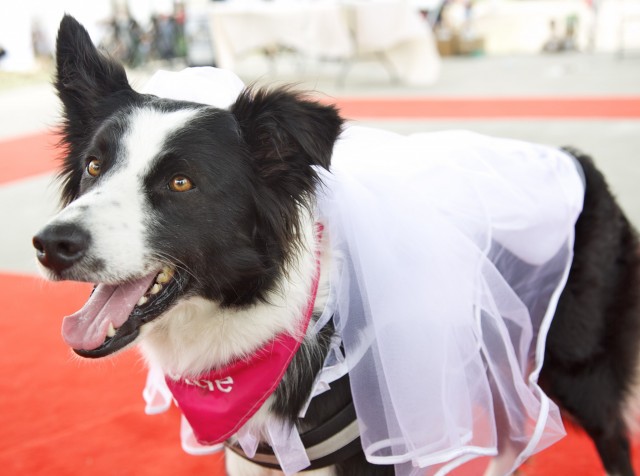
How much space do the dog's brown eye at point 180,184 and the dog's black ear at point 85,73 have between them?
41 cm

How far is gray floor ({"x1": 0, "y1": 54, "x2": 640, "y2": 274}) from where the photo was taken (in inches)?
206

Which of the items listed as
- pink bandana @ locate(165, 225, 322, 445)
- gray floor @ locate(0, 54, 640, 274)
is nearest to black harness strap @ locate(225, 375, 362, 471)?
pink bandana @ locate(165, 225, 322, 445)

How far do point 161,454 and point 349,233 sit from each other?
1369mm

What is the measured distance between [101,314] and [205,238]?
310 mm

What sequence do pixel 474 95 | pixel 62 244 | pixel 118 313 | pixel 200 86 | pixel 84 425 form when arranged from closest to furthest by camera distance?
1. pixel 62 244
2. pixel 118 313
3. pixel 200 86
4. pixel 84 425
5. pixel 474 95

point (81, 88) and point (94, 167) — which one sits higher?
point (81, 88)

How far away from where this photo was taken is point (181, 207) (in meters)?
1.70

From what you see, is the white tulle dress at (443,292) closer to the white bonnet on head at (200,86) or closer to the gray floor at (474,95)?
the white bonnet on head at (200,86)

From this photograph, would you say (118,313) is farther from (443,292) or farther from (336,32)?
(336,32)

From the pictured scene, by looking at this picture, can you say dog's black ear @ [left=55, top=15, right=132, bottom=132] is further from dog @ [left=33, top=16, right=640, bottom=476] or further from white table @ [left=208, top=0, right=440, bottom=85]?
white table @ [left=208, top=0, right=440, bottom=85]

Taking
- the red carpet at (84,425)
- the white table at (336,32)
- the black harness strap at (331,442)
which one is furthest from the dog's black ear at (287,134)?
the white table at (336,32)

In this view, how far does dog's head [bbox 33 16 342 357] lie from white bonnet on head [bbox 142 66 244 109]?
69 mm

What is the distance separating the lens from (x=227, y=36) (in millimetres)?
10914

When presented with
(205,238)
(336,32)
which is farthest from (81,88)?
(336,32)
